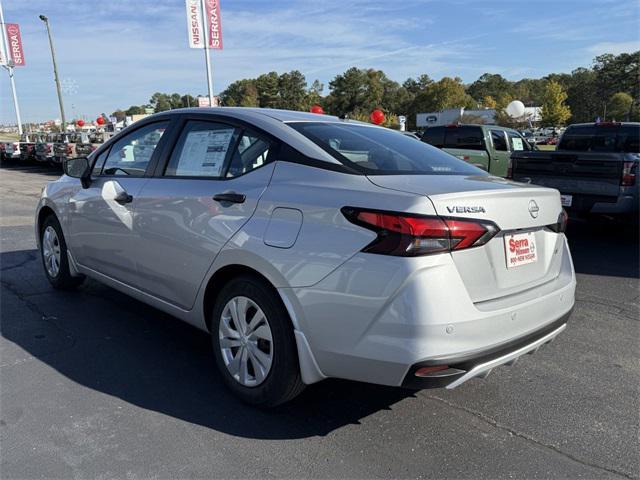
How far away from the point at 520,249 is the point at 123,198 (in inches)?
108

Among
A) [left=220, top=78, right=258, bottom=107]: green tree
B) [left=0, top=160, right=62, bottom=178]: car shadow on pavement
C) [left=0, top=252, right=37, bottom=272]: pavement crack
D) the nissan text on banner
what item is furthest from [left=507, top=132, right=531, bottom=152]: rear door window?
[left=220, top=78, right=258, bottom=107]: green tree

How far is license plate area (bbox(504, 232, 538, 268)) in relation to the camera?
2.55 meters

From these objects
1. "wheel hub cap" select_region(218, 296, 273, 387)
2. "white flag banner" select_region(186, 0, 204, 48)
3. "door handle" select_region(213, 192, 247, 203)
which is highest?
"white flag banner" select_region(186, 0, 204, 48)

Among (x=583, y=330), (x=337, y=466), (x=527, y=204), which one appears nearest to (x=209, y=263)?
(x=337, y=466)

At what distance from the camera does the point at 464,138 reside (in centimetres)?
1253

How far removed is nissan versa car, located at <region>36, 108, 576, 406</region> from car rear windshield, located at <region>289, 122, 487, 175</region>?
0.02 m

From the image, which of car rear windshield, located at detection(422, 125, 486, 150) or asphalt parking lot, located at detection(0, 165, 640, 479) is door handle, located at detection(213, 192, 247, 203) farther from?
car rear windshield, located at detection(422, 125, 486, 150)

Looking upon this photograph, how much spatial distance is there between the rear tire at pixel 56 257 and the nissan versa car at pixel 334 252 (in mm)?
1375

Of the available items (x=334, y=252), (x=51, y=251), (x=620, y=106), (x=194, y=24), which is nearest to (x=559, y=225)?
(x=334, y=252)

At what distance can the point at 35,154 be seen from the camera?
24766mm

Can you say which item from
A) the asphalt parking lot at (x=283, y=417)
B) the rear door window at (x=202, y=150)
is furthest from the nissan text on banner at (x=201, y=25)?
the rear door window at (x=202, y=150)

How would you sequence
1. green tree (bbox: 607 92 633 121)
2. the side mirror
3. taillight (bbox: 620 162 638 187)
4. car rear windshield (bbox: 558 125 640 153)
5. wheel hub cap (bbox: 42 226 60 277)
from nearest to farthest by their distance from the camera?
the side mirror → wheel hub cap (bbox: 42 226 60 277) → taillight (bbox: 620 162 638 187) → car rear windshield (bbox: 558 125 640 153) → green tree (bbox: 607 92 633 121)

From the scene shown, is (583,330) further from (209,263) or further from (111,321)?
(111,321)

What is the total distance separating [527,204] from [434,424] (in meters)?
1.28
